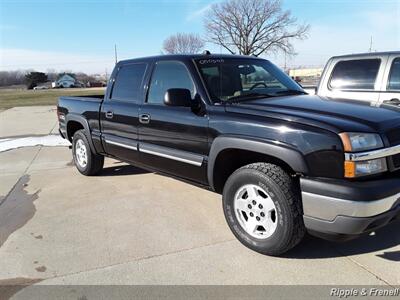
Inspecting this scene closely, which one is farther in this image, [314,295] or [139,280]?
[139,280]

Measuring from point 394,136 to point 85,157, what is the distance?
4679 mm

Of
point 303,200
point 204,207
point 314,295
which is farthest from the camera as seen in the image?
point 204,207

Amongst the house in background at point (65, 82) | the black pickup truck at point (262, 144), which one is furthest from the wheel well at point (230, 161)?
the house in background at point (65, 82)

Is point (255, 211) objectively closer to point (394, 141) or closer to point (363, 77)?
point (394, 141)

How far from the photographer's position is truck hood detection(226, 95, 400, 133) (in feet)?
10.4

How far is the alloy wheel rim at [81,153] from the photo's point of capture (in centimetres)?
648

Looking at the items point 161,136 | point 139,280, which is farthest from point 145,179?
point 139,280

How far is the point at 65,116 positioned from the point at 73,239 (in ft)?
10.9

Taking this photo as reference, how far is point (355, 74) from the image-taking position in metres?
6.17

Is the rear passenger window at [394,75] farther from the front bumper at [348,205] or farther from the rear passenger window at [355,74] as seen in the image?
the front bumper at [348,205]

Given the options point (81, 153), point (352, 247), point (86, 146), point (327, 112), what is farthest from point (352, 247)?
point (81, 153)

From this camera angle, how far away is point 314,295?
3.00 meters

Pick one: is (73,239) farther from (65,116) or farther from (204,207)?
(65,116)

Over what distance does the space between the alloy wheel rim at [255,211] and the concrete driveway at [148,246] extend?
22 cm
